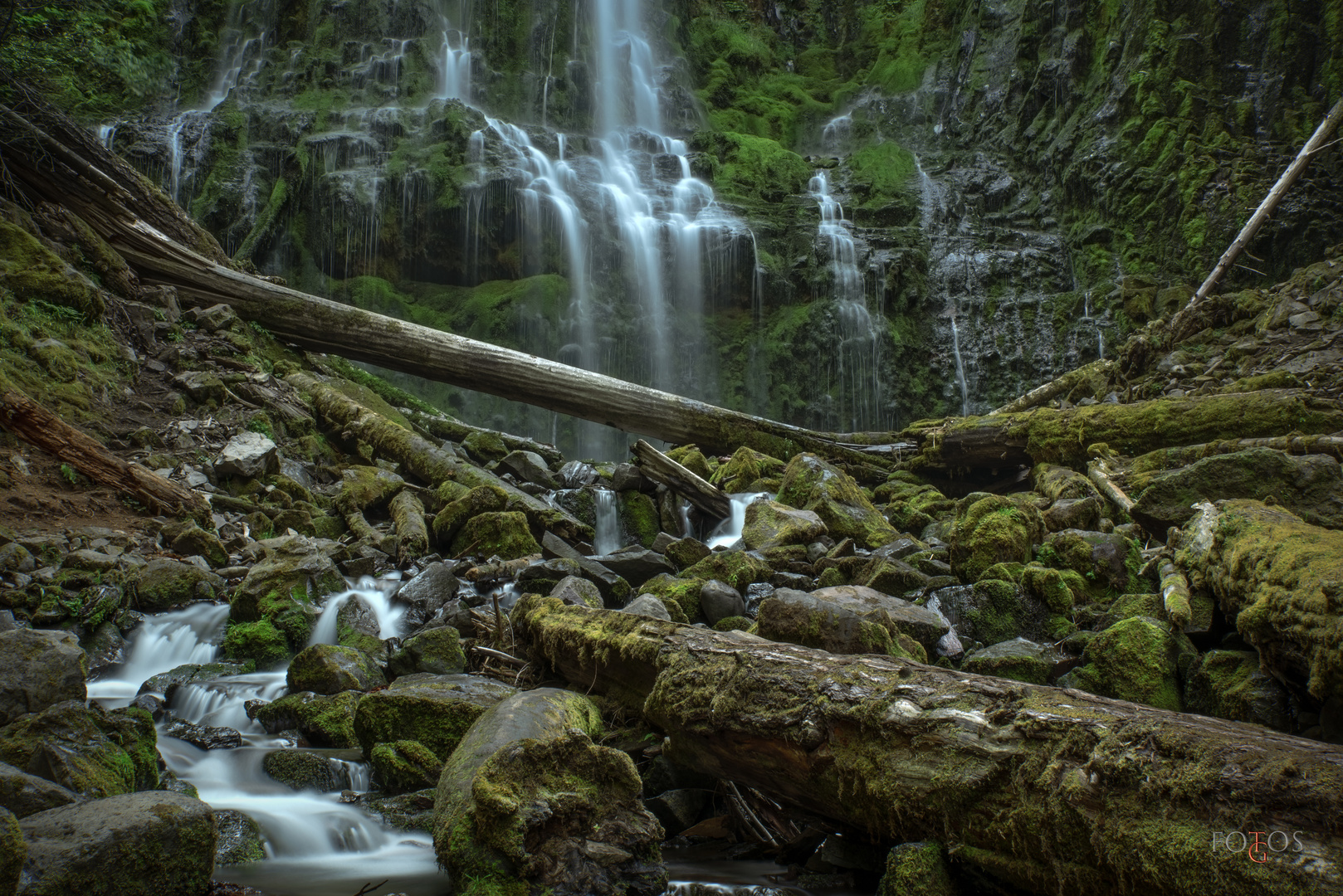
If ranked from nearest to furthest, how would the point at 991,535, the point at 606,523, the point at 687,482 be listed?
the point at 991,535 → the point at 687,482 → the point at 606,523

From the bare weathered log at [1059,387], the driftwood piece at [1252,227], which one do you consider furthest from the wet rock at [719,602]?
the driftwood piece at [1252,227]

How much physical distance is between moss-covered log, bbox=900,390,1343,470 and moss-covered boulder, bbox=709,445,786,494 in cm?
199

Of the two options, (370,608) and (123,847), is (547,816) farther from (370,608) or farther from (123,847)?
(370,608)

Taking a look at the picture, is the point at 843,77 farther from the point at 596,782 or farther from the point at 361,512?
the point at 596,782

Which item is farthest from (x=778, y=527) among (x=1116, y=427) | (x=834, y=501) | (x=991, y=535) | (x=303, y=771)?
(x=303, y=771)

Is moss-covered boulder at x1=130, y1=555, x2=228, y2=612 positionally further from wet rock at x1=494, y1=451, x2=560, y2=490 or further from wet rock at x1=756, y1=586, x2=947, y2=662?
wet rock at x1=494, y1=451, x2=560, y2=490

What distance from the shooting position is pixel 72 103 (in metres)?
18.2

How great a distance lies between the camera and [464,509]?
6645 mm

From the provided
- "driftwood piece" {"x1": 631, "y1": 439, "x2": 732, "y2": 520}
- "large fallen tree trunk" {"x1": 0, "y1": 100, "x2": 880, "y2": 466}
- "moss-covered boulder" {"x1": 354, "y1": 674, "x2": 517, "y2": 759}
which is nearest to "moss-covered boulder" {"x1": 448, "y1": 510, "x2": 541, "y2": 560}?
"driftwood piece" {"x1": 631, "y1": 439, "x2": 732, "y2": 520}

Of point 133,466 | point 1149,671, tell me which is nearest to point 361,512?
point 133,466

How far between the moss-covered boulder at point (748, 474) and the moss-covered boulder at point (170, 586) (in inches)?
194

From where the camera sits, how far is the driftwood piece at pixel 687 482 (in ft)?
24.8

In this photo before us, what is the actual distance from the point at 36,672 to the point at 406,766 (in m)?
1.49

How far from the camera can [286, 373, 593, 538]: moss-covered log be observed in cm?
702
